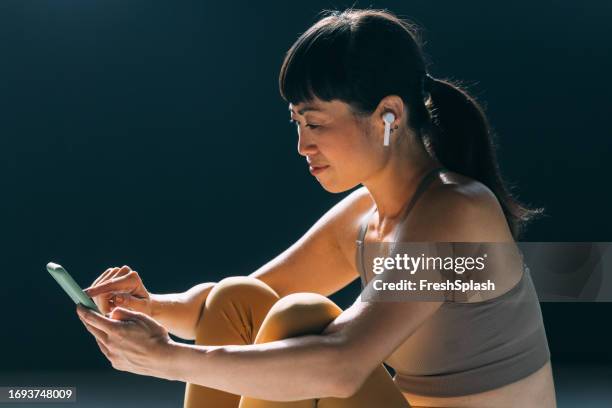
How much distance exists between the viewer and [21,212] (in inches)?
135

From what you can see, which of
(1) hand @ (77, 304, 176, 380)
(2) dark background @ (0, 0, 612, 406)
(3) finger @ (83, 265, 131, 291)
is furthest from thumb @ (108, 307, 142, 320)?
(2) dark background @ (0, 0, 612, 406)

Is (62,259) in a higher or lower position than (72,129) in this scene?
lower

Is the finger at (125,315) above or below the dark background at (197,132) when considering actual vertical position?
above

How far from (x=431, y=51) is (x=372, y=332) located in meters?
2.28

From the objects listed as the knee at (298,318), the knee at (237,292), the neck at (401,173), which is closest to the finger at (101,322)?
the knee at (298,318)

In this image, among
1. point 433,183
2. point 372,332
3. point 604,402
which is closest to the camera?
point 372,332

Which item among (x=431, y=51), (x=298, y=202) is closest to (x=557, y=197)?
(x=431, y=51)

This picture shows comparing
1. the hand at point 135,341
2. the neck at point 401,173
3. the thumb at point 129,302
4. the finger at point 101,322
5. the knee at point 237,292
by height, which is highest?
the neck at point 401,173

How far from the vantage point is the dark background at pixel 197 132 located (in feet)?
11.3

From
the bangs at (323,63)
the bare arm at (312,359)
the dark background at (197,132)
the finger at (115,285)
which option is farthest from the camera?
the dark background at (197,132)

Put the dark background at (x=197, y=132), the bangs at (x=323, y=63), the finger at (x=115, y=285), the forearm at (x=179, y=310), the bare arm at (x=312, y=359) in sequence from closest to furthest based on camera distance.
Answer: the bare arm at (x=312, y=359) < the bangs at (x=323, y=63) < the finger at (x=115, y=285) < the forearm at (x=179, y=310) < the dark background at (x=197, y=132)

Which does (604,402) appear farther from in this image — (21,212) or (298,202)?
(21,212)

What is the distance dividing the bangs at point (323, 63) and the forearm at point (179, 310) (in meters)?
0.46

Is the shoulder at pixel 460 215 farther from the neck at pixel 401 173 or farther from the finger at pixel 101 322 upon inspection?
the finger at pixel 101 322
